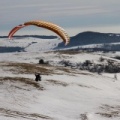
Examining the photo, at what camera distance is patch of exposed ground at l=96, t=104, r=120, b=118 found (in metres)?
47.5

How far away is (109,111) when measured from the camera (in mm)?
50719

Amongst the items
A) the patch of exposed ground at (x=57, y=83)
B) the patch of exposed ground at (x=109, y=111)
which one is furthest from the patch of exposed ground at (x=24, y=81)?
the patch of exposed ground at (x=109, y=111)

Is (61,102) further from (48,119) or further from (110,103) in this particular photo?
(48,119)

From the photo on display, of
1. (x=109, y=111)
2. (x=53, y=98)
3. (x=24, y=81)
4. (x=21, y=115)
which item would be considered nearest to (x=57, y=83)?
(x=24, y=81)

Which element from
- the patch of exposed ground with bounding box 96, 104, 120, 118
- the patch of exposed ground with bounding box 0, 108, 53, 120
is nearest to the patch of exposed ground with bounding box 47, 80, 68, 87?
the patch of exposed ground with bounding box 96, 104, 120, 118

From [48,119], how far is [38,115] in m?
2.03

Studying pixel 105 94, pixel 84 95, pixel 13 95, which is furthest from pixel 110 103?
pixel 13 95

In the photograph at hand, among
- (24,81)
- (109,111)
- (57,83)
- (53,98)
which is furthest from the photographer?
(57,83)

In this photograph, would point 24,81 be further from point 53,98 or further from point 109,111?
point 109,111

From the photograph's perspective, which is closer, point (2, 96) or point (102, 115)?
point (102, 115)

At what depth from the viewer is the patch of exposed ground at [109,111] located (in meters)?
47.5

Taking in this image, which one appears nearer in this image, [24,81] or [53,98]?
[53,98]

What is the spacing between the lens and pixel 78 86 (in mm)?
67875

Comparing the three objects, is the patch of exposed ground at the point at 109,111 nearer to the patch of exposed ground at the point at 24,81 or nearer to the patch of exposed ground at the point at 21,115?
the patch of exposed ground at the point at 21,115
